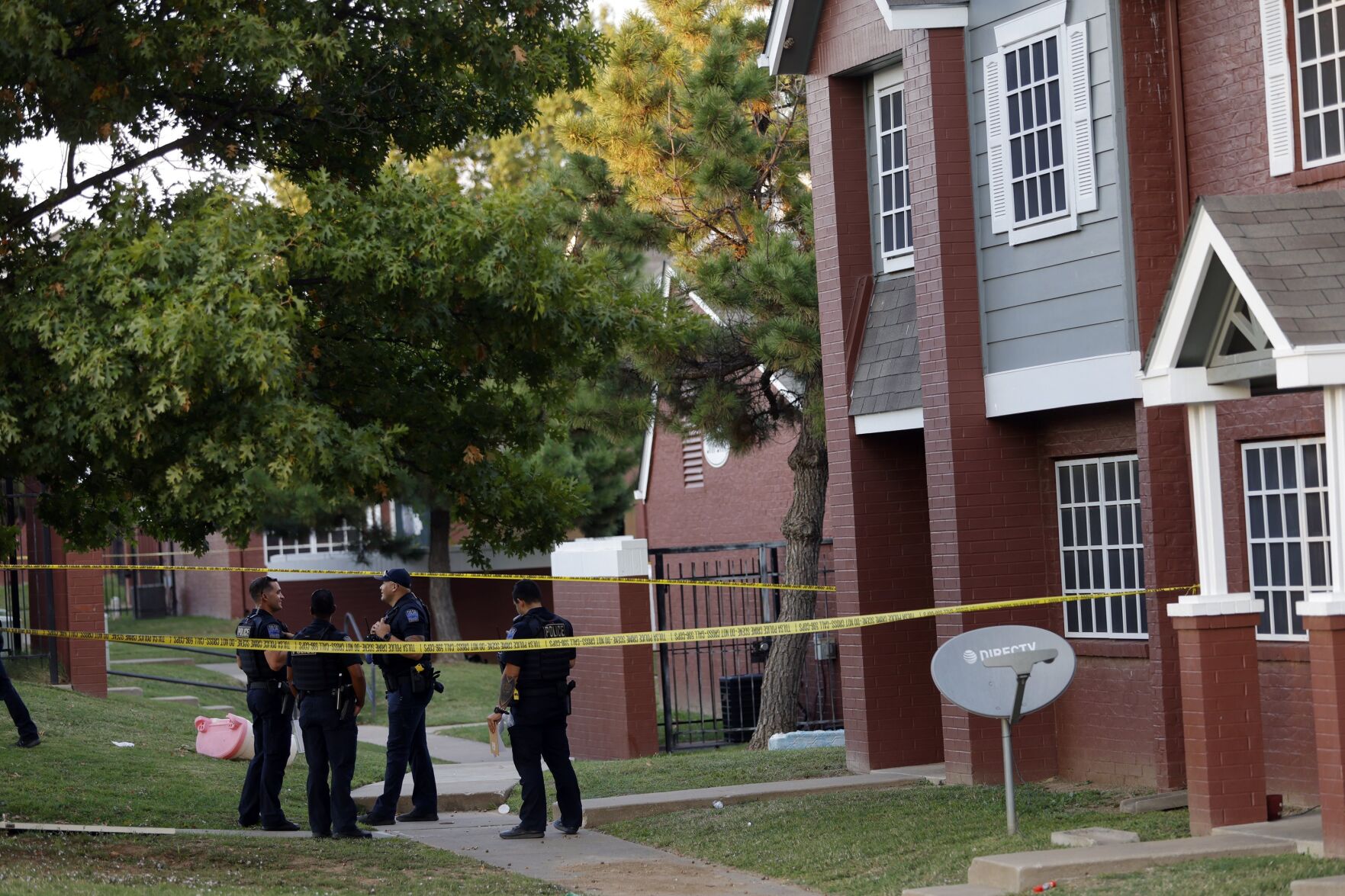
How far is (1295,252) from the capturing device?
9.08m

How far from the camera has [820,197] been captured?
1470cm

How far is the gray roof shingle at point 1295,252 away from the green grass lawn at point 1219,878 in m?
2.64

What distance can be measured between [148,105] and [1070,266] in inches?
256

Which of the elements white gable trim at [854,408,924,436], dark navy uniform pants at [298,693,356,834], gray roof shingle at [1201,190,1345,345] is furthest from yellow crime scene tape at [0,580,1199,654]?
gray roof shingle at [1201,190,1345,345]

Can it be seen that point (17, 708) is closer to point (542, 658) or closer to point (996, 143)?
point (542, 658)

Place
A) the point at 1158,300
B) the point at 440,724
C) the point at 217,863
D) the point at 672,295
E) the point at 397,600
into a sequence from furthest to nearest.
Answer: the point at 440,724, the point at 672,295, the point at 397,600, the point at 1158,300, the point at 217,863

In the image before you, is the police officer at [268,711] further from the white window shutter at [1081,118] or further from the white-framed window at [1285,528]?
the white-framed window at [1285,528]

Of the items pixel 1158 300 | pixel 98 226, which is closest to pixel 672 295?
pixel 1158 300

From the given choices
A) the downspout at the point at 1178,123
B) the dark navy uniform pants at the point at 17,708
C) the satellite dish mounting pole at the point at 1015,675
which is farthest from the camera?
the dark navy uniform pants at the point at 17,708

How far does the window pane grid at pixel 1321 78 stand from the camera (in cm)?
1062

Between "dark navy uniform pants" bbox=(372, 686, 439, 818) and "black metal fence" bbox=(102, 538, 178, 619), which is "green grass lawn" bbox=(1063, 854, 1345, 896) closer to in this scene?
"dark navy uniform pants" bbox=(372, 686, 439, 818)

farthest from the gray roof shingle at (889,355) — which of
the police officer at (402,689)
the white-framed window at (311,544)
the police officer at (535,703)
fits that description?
the white-framed window at (311,544)

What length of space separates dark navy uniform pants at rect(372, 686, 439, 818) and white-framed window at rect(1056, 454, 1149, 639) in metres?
5.03

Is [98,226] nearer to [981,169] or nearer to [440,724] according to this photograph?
[981,169]
